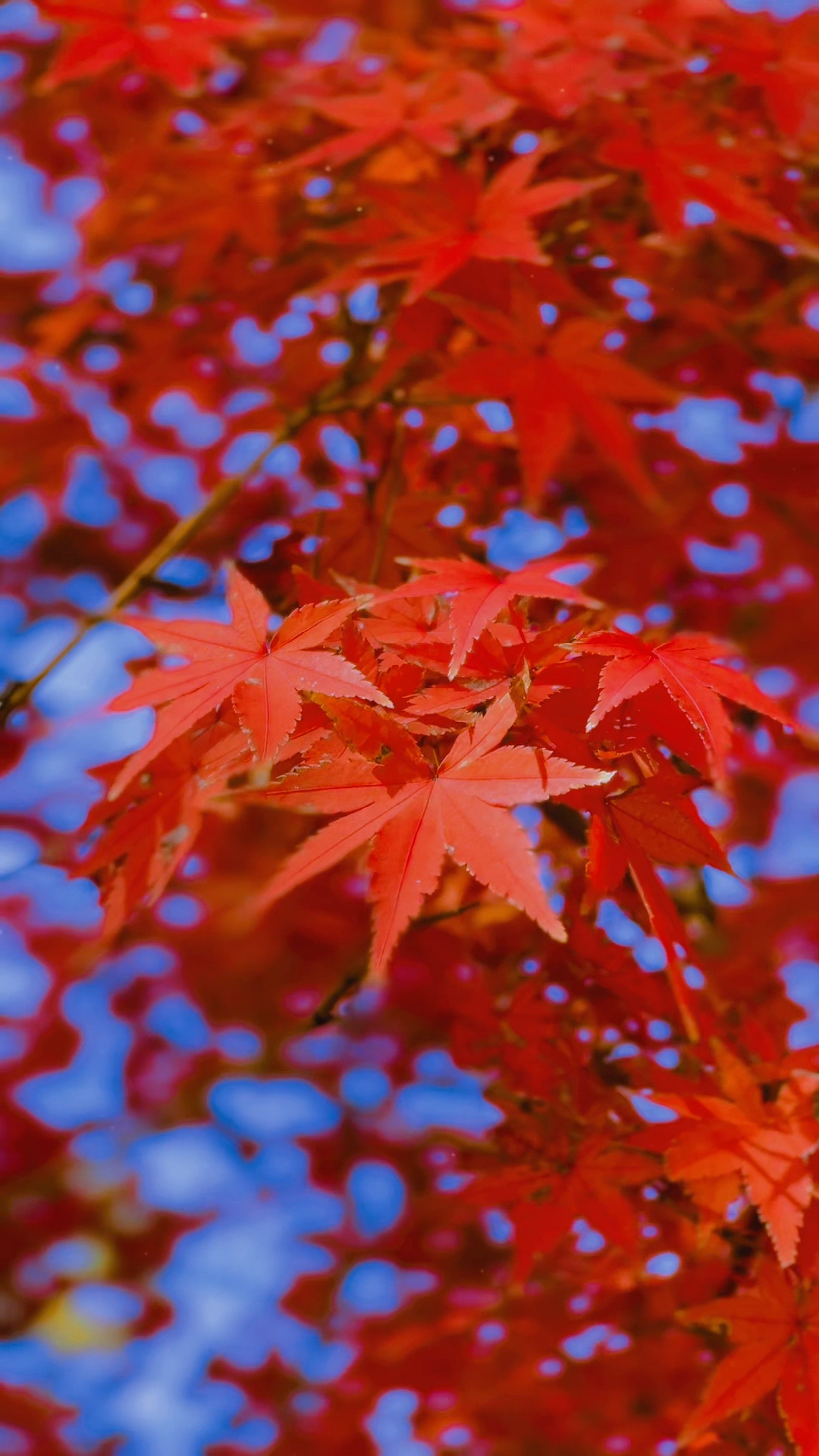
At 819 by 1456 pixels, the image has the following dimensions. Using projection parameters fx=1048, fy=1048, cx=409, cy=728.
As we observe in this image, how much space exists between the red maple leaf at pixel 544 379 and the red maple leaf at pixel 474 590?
0.92ft

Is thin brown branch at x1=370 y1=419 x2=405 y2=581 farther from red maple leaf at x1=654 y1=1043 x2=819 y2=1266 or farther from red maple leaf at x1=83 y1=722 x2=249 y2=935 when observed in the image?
red maple leaf at x1=654 y1=1043 x2=819 y2=1266

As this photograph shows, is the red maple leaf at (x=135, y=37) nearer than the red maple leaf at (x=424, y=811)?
No

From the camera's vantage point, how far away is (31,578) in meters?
1.66

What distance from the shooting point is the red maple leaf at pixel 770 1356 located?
29.7 inches

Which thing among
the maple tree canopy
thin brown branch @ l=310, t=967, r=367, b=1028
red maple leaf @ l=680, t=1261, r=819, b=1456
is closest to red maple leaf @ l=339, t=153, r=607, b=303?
the maple tree canopy

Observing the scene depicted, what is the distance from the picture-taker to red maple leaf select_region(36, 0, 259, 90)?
Answer: 1.32m

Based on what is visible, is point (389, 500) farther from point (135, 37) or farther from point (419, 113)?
point (135, 37)

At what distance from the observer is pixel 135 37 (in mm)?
1376

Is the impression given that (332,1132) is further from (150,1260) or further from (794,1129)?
(794,1129)

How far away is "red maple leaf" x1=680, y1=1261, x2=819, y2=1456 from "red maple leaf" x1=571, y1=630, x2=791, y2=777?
43cm

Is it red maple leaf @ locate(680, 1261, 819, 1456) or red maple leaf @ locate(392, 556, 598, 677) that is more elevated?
red maple leaf @ locate(392, 556, 598, 677)

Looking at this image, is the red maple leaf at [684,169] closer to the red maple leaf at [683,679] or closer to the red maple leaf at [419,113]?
the red maple leaf at [419,113]

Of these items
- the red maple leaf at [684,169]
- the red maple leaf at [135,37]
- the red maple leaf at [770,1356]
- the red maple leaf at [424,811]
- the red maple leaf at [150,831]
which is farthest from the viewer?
the red maple leaf at [135,37]

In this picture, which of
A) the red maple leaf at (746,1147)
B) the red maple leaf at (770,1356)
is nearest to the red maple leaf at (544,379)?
the red maple leaf at (746,1147)
